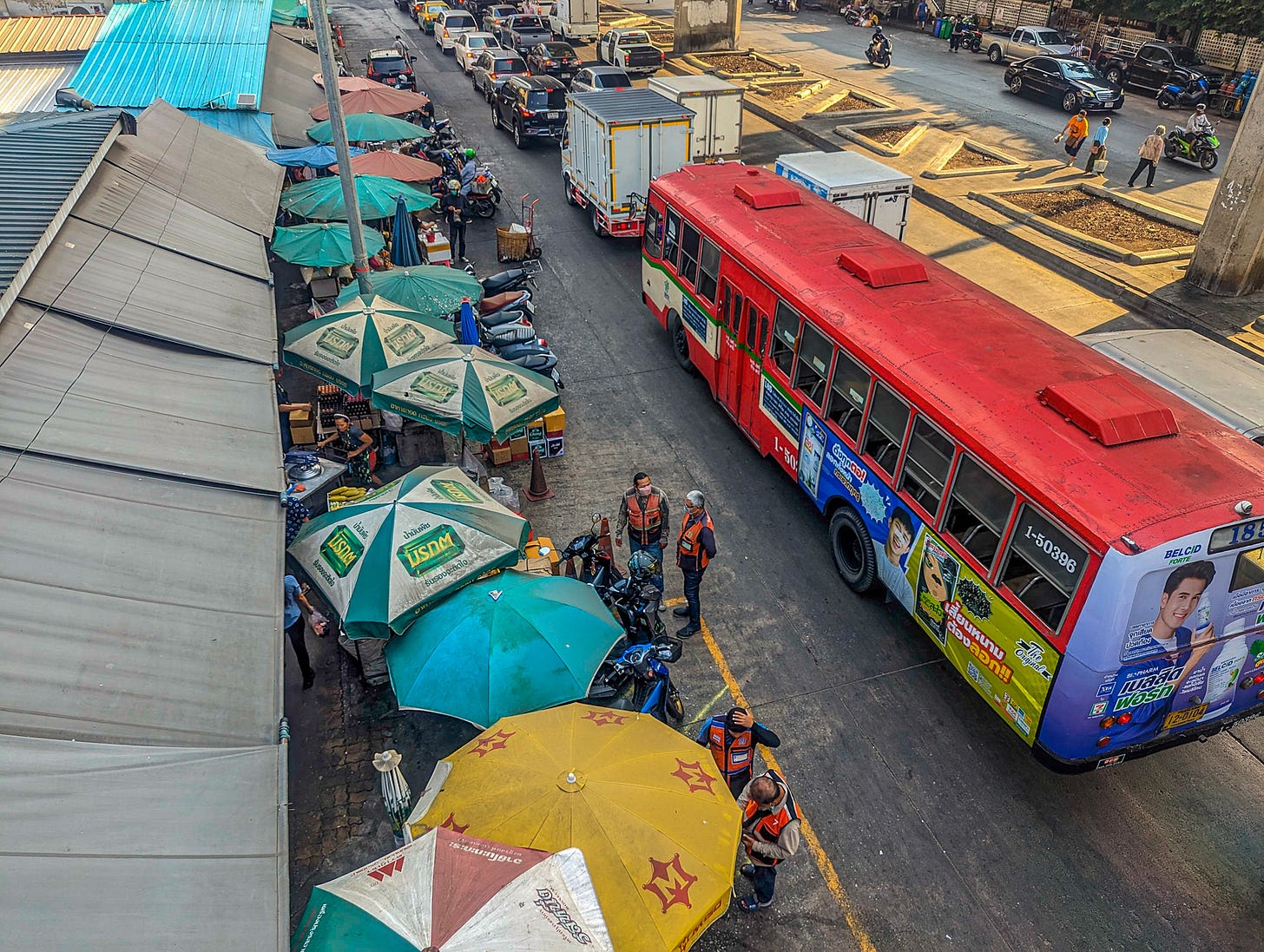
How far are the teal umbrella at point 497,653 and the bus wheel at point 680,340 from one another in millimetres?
7604

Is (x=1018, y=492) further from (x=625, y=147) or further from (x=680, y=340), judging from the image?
(x=625, y=147)

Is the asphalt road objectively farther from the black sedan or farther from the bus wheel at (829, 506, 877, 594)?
the black sedan

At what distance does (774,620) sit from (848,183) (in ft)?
28.6

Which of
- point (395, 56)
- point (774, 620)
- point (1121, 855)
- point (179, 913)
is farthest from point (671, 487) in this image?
point (395, 56)

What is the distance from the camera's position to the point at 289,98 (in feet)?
75.6

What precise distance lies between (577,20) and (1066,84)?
2074cm

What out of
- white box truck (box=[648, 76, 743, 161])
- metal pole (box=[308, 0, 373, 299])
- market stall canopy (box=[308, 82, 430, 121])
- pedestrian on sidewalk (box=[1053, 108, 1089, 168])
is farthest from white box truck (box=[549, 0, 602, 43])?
metal pole (box=[308, 0, 373, 299])

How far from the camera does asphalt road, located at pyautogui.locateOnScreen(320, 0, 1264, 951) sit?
6805 millimetres

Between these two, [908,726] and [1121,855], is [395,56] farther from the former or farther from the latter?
[1121,855]

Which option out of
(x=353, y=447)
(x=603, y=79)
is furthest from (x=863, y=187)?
(x=603, y=79)

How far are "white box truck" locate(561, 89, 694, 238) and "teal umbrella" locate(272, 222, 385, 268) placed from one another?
5.61m

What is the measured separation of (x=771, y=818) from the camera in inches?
242

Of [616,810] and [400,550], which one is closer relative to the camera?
[616,810]

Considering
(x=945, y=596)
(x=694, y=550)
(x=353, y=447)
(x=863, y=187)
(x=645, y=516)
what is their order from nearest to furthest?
(x=945, y=596) → (x=694, y=550) → (x=645, y=516) → (x=353, y=447) → (x=863, y=187)
